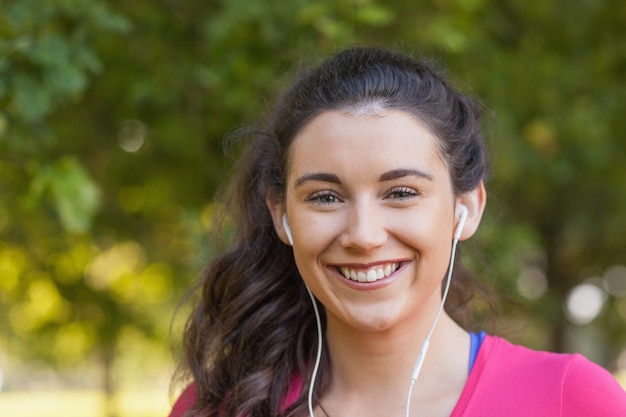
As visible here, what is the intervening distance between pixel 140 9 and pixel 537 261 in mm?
6615

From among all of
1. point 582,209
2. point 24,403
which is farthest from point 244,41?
point 24,403

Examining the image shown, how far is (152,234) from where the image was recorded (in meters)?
7.35

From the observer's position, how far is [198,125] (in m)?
5.16

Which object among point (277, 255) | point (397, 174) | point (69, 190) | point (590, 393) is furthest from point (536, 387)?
point (69, 190)

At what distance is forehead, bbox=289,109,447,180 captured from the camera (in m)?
2.19

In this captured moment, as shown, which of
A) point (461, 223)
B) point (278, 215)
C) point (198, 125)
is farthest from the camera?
point (198, 125)

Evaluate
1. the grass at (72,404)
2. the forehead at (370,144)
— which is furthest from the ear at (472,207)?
the grass at (72,404)

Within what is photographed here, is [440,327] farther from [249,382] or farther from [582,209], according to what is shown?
[582,209]

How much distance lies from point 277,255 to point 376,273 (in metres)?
0.68

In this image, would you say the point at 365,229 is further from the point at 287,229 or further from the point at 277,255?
the point at 277,255

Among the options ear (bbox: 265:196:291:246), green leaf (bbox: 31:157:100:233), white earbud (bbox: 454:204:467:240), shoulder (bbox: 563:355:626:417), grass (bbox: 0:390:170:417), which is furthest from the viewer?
grass (bbox: 0:390:170:417)

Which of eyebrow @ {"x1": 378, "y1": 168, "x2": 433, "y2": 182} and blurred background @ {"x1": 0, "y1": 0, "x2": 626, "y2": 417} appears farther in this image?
blurred background @ {"x1": 0, "y1": 0, "x2": 626, "y2": 417}

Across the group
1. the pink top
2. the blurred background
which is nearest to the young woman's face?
the pink top

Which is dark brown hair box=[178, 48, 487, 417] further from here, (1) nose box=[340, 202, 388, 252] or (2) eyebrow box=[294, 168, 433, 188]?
(1) nose box=[340, 202, 388, 252]
